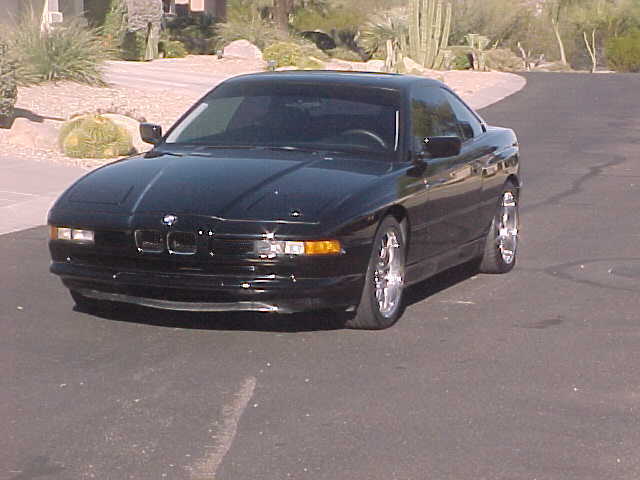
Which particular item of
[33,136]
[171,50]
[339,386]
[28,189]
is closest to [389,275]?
[339,386]

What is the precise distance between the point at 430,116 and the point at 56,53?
1971 cm

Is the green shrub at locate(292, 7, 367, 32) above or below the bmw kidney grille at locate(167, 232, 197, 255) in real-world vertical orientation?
below

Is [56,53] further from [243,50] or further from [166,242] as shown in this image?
Result: [166,242]

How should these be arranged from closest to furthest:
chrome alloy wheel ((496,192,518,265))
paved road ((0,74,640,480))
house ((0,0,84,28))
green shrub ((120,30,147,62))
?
1. paved road ((0,74,640,480))
2. chrome alloy wheel ((496,192,518,265))
3. house ((0,0,84,28))
4. green shrub ((120,30,147,62))

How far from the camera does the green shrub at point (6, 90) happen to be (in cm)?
2131

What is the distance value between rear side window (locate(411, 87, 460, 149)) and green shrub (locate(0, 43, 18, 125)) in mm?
12205

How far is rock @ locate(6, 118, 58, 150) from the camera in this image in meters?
20.2

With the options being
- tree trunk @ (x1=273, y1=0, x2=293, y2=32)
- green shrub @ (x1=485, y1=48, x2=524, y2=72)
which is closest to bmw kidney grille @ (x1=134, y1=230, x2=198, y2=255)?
tree trunk @ (x1=273, y1=0, x2=293, y2=32)

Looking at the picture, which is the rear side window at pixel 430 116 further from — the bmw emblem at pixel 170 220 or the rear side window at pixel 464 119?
the bmw emblem at pixel 170 220

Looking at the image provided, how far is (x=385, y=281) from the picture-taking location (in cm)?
880

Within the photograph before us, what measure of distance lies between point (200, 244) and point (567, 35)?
71.2 metres

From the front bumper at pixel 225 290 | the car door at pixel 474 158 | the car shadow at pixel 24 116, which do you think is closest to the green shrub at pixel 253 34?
the car shadow at pixel 24 116

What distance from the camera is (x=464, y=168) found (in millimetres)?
10055

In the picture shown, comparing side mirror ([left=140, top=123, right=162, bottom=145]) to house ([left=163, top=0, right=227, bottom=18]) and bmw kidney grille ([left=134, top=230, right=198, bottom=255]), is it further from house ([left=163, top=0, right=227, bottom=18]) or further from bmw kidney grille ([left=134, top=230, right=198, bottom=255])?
house ([left=163, top=0, right=227, bottom=18])
